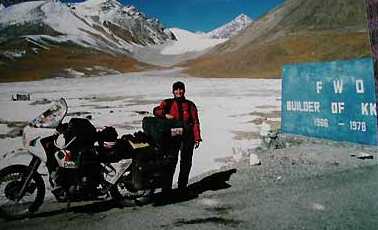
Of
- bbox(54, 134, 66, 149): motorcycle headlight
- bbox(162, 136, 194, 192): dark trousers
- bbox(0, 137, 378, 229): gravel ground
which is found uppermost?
bbox(54, 134, 66, 149): motorcycle headlight

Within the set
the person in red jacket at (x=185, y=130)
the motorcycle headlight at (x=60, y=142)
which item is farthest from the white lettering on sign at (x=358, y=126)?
the motorcycle headlight at (x=60, y=142)

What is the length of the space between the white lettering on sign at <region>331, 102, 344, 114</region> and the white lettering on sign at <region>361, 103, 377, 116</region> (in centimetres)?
62

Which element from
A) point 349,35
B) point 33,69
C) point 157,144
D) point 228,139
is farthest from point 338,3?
point 157,144

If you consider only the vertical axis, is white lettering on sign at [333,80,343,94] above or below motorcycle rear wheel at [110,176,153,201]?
above

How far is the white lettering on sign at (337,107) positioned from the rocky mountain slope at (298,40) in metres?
64.7

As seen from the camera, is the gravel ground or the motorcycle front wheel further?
the motorcycle front wheel

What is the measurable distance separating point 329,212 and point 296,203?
59 centimetres

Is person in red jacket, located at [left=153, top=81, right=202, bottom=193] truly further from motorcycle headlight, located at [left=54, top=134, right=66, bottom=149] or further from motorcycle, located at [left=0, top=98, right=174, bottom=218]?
motorcycle headlight, located at [left=54, top=134, right=66, bottom=149]

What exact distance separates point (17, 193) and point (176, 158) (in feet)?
7.61

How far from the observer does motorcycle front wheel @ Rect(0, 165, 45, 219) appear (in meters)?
6.48

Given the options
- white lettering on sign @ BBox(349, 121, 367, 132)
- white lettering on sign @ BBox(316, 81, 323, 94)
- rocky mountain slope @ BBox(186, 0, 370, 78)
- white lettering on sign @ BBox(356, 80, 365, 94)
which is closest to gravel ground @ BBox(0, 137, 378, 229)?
→ white lettering on sign @ BBox(349, 121, 367, 132)

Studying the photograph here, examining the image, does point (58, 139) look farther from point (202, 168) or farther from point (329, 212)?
point (202, 168)

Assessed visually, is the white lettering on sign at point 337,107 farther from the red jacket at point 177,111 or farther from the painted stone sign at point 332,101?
the red jacket at point 177,111

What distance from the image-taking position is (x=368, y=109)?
36.4 ft
